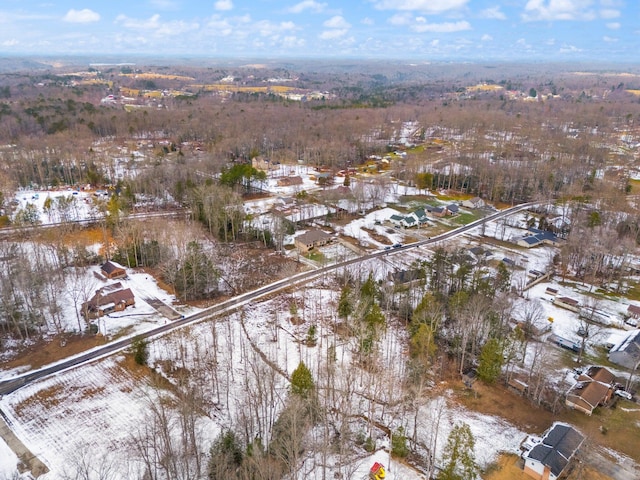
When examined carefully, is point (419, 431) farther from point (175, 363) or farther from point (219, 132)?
point (219, 132)

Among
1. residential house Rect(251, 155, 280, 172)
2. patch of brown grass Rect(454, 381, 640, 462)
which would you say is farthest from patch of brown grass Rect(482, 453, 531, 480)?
residential house Rect(251, 155, 280, 172)

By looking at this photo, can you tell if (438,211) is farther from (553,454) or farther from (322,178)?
(553,454)

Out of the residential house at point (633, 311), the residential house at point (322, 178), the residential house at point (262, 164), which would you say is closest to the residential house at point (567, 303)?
the residential house at point (633, 311)

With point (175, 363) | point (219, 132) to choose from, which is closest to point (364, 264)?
point (175, 363)

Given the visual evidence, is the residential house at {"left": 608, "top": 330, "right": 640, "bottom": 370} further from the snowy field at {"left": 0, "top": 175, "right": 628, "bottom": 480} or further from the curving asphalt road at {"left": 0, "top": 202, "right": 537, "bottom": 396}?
the curving asphalt road at {"left": 0, "top": 202, "right": 537, "bottom": 396}

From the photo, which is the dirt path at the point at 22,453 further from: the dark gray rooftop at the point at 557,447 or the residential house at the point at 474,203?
the residential house at the point at 474,203
